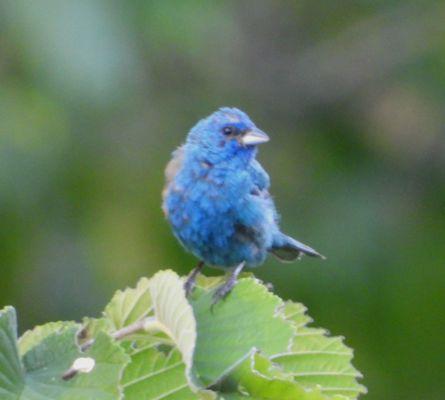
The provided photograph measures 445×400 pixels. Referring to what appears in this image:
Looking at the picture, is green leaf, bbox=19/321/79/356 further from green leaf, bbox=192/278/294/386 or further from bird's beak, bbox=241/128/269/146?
bird's beak, bbox=241/128/269/146

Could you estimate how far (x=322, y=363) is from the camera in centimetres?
335

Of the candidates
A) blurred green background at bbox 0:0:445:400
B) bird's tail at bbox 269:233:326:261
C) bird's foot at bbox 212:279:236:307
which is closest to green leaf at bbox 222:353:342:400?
bird's foot at bbox 212:279:236:307

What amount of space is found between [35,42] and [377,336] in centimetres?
391

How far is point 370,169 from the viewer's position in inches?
432

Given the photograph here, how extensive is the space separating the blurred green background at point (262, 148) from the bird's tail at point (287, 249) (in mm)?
2200


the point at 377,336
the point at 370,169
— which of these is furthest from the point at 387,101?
the point at 377,336

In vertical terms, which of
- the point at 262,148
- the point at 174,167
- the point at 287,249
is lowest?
the point at 262,148

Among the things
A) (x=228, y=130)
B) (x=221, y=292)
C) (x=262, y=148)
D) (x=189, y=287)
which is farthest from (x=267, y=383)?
(x=262, y=148)

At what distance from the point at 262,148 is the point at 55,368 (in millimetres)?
7566

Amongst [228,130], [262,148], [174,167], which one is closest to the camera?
[174,167]

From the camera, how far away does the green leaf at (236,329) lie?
9.86ft

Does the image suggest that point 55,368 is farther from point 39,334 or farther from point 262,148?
Answer: point 262,148

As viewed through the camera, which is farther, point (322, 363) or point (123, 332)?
point (322, 363)

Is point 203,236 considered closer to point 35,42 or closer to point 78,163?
point 35,42
